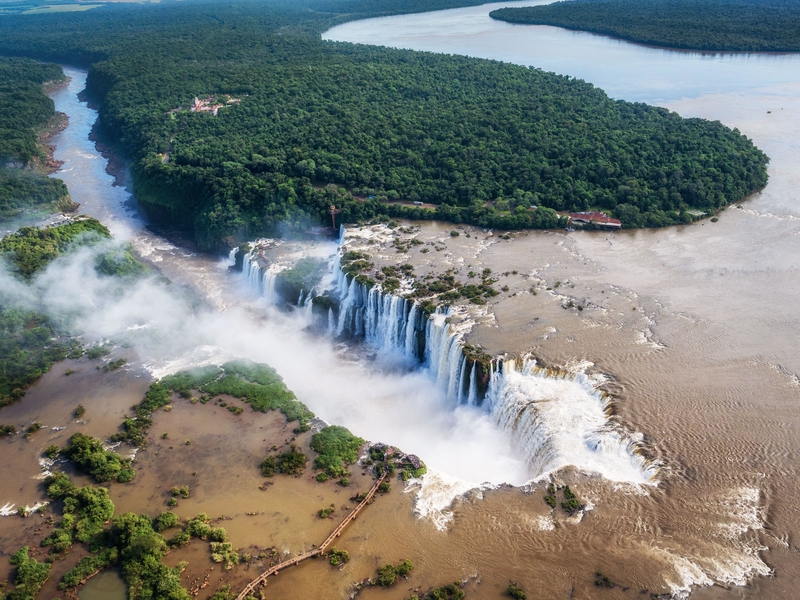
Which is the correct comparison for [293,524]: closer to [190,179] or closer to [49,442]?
[49,442]

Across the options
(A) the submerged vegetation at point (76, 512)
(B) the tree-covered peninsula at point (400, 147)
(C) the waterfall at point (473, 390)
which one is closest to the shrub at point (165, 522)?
(A) the submerged vegetation at point (76, 512)

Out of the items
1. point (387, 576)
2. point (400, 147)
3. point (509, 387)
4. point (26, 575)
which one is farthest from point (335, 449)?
point (400, 147)

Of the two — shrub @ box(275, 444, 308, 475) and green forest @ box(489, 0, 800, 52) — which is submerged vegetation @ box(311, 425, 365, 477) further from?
green forest @ box(489, 0, 800, 52)

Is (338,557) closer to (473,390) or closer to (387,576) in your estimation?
(387,576)

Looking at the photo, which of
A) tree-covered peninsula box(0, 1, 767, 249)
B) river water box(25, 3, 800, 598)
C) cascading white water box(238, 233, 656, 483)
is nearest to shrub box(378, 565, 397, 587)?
river water box(25, 3, 800, 598)

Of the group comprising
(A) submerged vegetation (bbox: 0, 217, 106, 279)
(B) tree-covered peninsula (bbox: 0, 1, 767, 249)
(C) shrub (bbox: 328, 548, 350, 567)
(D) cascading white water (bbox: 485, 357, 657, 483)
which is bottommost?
(C) shrub (bbox: 328, 548, 350, 567)

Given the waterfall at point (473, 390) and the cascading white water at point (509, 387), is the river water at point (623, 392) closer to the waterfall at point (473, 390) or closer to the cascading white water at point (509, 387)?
the cascading white water at point (509, 387)
